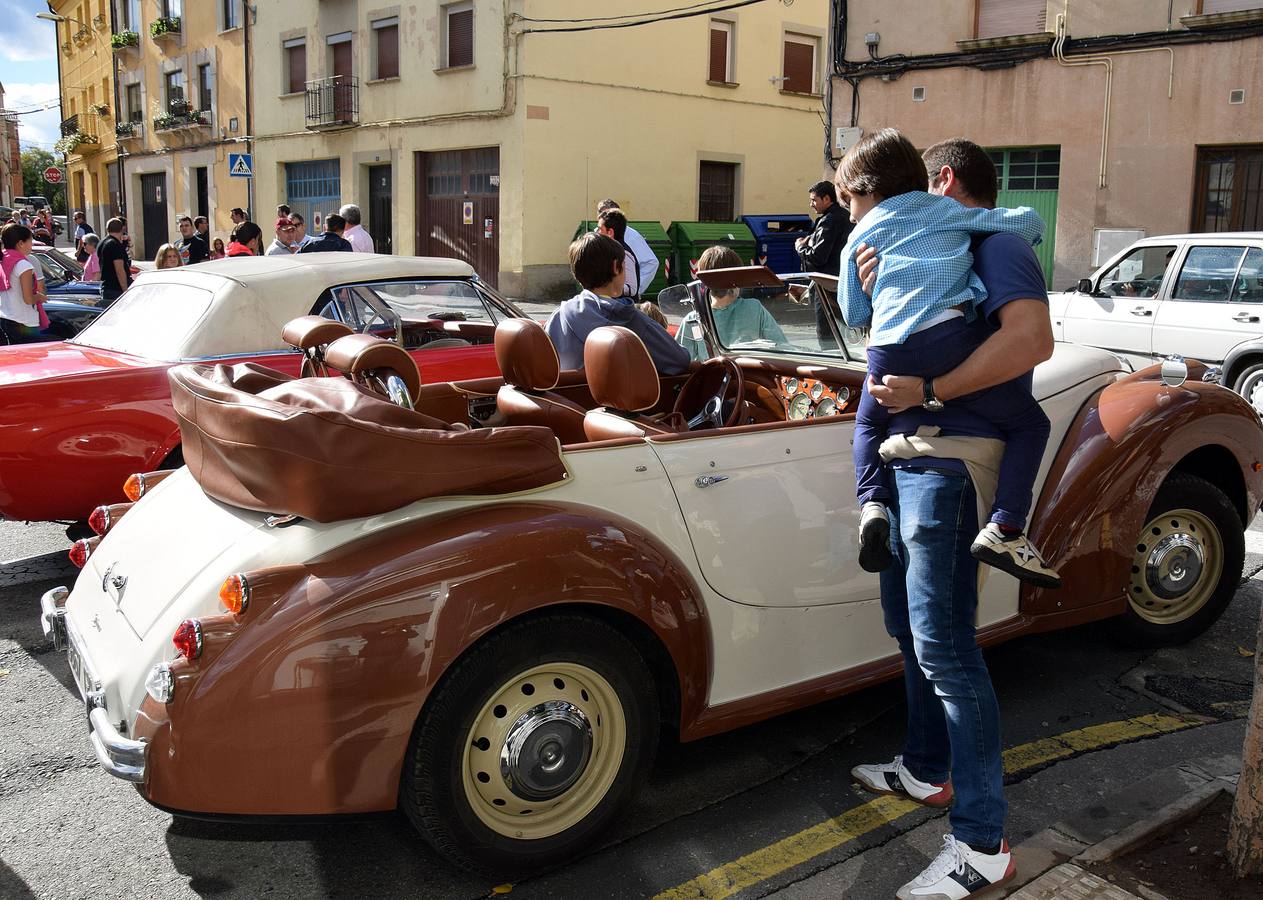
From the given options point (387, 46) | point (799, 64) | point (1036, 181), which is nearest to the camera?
point (1036, 181)

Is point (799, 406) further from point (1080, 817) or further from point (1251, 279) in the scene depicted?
point (1251, 279)

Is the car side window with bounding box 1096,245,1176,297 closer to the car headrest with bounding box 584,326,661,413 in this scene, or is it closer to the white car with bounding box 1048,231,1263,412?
the white car with bounding box 1048,231,1263,412

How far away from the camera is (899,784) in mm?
3328

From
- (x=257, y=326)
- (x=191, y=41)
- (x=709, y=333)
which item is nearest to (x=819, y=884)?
(x=709, y=333)

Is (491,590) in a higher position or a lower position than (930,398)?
lower

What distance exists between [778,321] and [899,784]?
6.87 ft

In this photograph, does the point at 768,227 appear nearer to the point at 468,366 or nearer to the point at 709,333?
the point at 468,366

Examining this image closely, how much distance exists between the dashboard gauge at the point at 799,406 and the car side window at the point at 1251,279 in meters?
6.74

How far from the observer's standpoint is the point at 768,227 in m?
20.0

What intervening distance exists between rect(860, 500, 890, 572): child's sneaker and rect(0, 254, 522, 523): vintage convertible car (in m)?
3.82

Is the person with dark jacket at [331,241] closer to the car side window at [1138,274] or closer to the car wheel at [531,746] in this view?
the car side window at [1138,274]

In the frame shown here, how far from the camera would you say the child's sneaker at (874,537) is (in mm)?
2863

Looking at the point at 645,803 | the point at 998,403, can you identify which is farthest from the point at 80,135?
the point at 998,403

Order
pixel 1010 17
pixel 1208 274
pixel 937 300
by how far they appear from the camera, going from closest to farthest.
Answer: pixel 937 300 → pixel 1208 274 → pixel 1010 17
